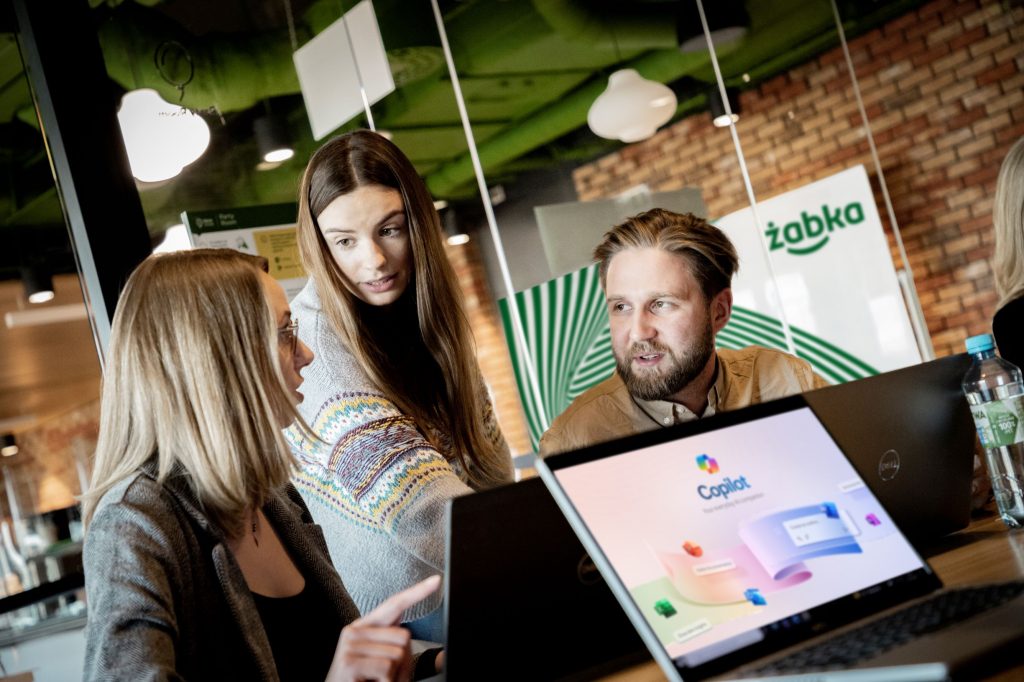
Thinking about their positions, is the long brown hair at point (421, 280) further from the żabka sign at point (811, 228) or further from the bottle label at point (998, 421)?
the żabka sign at point (811, 228)

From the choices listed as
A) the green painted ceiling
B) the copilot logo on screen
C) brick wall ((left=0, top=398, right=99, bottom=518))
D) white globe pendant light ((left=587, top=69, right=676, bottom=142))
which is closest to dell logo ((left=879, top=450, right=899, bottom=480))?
the copilot logo on screen

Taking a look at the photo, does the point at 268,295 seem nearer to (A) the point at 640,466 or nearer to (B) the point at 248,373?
(B) the point at 248,373

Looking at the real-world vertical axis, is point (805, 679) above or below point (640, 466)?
below

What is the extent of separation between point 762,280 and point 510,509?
4.92m

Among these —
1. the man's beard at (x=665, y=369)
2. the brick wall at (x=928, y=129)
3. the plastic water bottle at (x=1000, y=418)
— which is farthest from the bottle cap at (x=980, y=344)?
the brick wall at (x=928, y=129)

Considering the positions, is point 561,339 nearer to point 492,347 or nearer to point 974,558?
point 492,347

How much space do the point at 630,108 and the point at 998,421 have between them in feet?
12.0

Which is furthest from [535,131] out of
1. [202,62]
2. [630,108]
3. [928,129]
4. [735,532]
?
[735,532]

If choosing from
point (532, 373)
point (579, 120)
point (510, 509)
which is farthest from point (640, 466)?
point (579, 120)

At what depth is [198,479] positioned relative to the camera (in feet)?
4.77

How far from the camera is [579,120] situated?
4.81 meters

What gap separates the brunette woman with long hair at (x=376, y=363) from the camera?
180 cm

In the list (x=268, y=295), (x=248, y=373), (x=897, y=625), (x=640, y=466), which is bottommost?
(x=897, y=625)

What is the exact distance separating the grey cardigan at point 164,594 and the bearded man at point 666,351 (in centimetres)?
97
